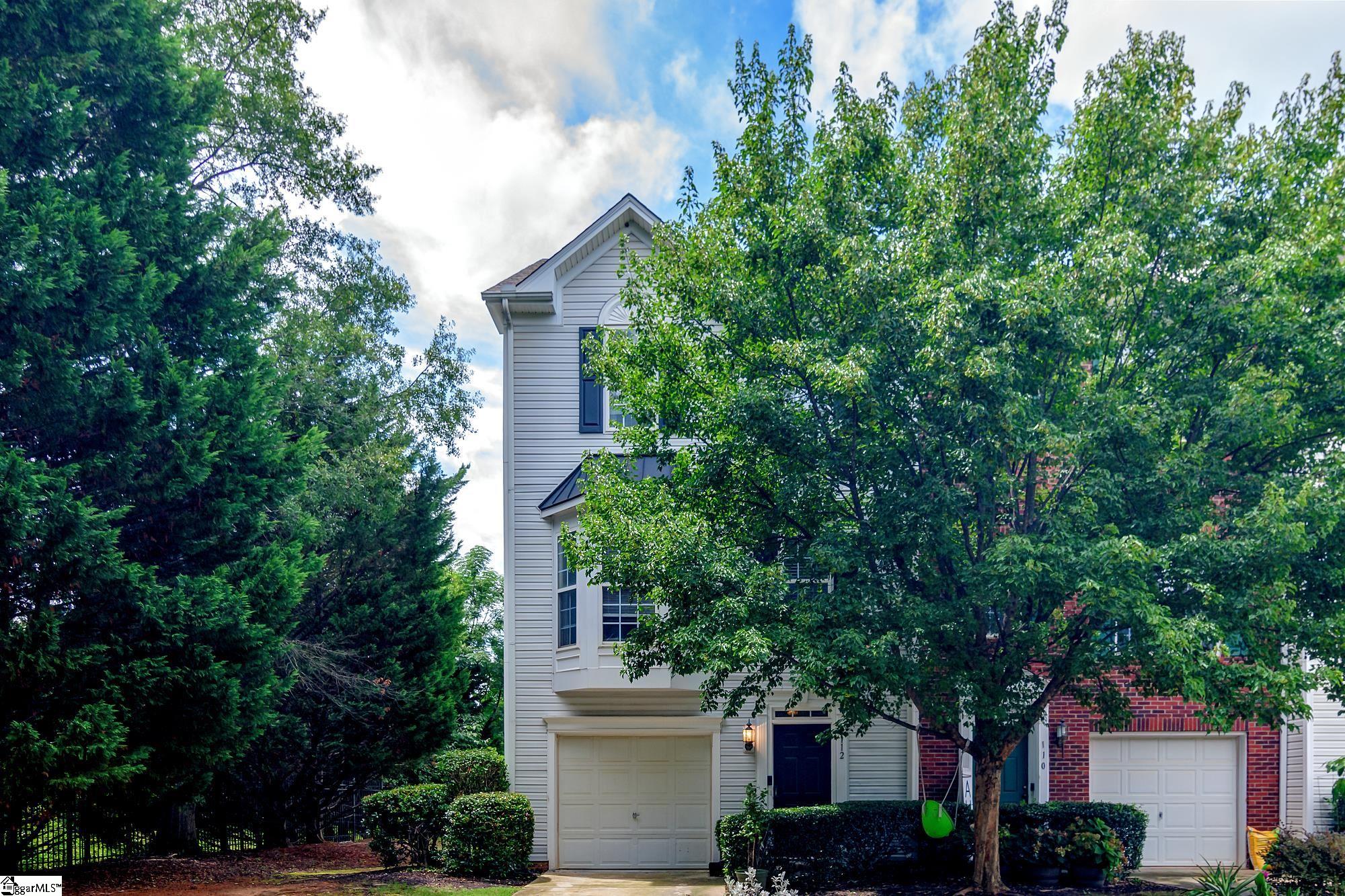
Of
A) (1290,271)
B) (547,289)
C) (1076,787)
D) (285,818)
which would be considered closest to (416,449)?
(547,289)

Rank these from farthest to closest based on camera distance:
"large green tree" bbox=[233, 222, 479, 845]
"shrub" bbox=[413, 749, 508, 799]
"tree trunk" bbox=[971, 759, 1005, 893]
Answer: "large green tree" bbox=[233, 222, 479, 845] → "shrub" bbox=[413, 749, 508, 799] → "tree trunk" bbox=[971, 759, 1005, 893]

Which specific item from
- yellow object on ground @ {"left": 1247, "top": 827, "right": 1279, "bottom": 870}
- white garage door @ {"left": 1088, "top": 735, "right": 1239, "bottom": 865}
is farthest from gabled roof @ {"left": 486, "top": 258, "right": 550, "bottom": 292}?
yellow object on ground @ {"left": 1247, "top": 827, "right": 1279, "bottom": 870}

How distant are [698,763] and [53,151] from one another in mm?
12318

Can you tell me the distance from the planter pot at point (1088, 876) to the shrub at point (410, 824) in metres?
8.86

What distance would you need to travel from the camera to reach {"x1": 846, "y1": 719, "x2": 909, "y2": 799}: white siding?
47.5 feet

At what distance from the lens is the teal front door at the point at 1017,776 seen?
14.3 m

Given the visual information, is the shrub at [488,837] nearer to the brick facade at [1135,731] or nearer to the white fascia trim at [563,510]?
the white fascia trim at [563,510]

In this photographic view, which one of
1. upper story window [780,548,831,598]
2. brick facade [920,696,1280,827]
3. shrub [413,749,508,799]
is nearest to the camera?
upper story window [780,548,831,598]

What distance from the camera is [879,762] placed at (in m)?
14.6

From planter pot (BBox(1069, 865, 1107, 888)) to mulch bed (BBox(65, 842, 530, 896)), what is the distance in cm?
788

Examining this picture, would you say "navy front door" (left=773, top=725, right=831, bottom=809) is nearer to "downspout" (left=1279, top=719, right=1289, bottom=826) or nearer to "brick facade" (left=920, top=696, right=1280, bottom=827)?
"brick facade" (left=920, top=696, right=1280, bottom=827)

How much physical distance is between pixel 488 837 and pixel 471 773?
1.23 m

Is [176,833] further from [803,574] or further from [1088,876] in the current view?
[1088,876]

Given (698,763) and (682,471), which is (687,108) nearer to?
(682,471)
